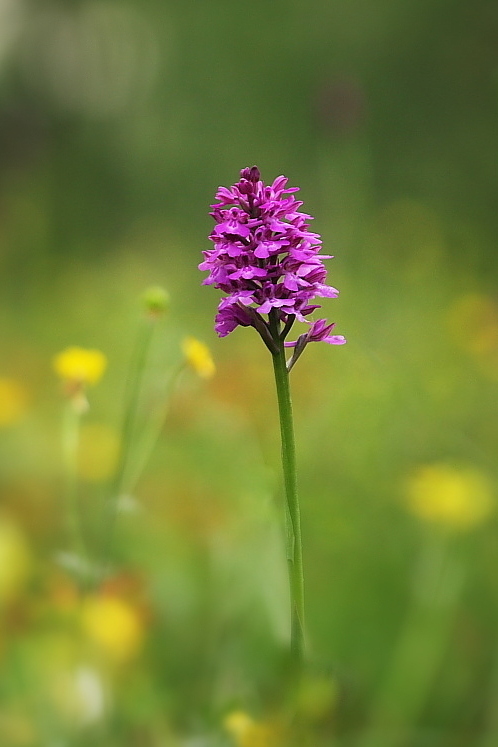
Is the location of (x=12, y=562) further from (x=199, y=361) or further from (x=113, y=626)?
(x=199, y=361)

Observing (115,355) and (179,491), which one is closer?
(179,491)

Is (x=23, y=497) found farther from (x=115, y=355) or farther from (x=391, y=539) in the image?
(x=115, y=355)

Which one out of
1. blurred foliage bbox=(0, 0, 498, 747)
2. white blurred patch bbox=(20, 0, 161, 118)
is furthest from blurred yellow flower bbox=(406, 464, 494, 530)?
white blurred patch bbox=(20, 0, 161, 118)

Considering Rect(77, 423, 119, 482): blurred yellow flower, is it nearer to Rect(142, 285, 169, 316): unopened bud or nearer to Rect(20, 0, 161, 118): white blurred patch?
Rect(142, 285, 169, 316): unopened bud

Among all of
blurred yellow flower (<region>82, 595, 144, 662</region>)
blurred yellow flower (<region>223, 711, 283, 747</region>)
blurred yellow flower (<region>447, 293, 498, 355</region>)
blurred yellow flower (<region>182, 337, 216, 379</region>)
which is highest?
blurred yellow flower (<region>447, 293, 498, 355</region>)

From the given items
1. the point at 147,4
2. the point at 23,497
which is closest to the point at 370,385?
the point at 23,497

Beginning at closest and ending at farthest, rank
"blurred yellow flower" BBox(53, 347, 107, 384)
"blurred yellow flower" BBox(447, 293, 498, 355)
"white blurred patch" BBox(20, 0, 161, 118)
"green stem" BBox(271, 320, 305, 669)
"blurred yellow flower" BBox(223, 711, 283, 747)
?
"green stem" BBox(271, 320, 305, 669) < "blurred yellow flower" BBox(223, 711, 283, 747) < "blurred yellow flower" BBox(53, 347, 107, 384) < "blurred yellow flower" BBox(447, 293, 498, 355) < "white blurred patch" BBox(20, 0, 161, 118)
